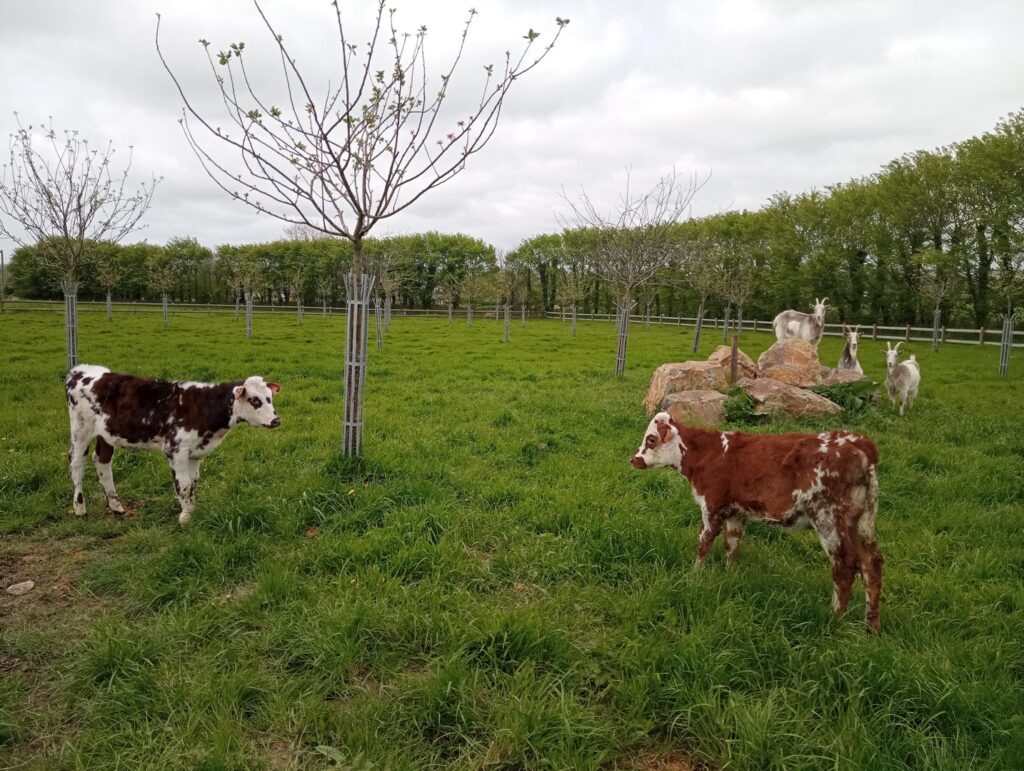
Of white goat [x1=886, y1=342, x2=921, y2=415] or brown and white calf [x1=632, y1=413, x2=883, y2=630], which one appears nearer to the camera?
brown and white calf [x1=632, y1=413, x2=883, y2=630]

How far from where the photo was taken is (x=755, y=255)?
4325cm

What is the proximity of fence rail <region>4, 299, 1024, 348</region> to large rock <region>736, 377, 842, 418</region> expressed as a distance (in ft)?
75.2

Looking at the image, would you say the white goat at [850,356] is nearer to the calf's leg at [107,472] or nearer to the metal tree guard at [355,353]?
the metal tree guard at [355,353]

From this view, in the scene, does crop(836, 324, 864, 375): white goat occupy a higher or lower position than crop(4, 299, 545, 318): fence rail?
lower

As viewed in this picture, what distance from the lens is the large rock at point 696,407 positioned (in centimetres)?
934

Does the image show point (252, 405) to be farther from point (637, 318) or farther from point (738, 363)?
point (637, 318)

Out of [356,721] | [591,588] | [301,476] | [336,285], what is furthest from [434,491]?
[336,285]

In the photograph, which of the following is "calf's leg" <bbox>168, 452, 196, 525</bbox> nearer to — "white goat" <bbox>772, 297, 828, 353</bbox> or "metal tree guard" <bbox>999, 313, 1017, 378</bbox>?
"white goat" <bbox>772, 297, 828, 353</bbox>

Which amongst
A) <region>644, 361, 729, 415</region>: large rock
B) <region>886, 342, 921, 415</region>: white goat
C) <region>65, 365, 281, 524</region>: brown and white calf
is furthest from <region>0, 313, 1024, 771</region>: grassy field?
<region>886, 342, 921, 415</region>: white goat

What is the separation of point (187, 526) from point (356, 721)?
132 inches

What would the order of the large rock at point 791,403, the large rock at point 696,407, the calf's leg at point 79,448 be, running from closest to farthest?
the calf's leg at point 79,448 → the large rock at point 696,407 → the large rock at point 791,403

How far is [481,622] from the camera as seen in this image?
12.4 feet

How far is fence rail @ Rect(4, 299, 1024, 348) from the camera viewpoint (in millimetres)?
29783

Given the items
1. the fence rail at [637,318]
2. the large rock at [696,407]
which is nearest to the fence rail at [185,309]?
the fence rail at [637,318]
